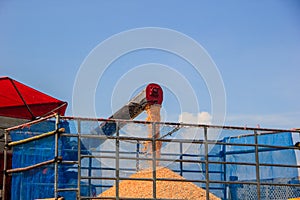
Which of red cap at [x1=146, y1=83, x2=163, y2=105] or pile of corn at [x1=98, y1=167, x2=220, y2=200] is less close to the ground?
red cap at [x1=146, y1=83, x2=163, y2=105]

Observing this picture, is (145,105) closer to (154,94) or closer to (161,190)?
(154,94)

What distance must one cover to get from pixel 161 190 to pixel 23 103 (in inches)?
181

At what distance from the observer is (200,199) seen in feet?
28.1

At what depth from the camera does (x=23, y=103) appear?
1171 cm

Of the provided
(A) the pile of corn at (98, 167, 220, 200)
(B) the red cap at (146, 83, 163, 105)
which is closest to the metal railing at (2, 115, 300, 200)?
(A) the pile of corn at (98, 167, 220, 200)

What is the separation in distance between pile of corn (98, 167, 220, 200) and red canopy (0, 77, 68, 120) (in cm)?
335

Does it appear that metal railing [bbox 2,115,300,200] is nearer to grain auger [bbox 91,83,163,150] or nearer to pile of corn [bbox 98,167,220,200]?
pile of corn [bbox 98,167,220,200]

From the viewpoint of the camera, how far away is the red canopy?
37.7 ft

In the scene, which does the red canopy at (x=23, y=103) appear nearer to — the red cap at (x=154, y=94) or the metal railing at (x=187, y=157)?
the red cap at (x=154, y=94)

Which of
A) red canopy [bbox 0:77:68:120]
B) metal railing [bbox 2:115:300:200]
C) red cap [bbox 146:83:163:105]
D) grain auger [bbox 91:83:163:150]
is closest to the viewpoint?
metal railing [bbox 2:115:300:200]

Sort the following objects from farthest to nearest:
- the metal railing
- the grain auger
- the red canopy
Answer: the grain auger < the red canopy < the metal railing

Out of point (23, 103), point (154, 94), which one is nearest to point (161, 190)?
point (154, 94)

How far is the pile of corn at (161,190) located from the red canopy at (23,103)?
3350 millimetres

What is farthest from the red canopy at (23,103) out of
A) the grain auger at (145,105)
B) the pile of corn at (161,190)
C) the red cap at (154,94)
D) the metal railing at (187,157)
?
the pile of corn at (161,190)
